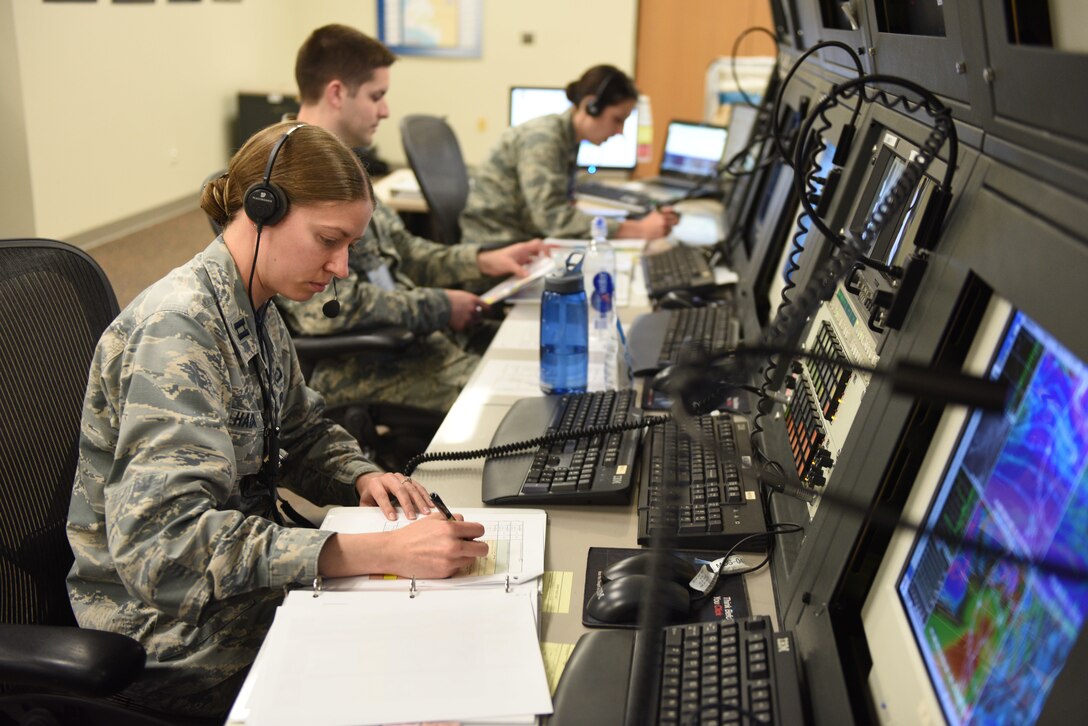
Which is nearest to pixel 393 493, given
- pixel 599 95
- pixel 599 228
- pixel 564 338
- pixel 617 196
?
pixel 564 338

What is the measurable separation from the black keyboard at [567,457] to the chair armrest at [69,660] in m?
0.49

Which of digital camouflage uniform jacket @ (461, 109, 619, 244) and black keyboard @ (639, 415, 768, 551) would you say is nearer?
black keyboard @ (639, 415, 768, 551)

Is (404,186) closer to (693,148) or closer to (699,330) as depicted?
(693,148)

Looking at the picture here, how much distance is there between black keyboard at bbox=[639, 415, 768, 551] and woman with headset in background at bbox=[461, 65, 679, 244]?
64.9 inches

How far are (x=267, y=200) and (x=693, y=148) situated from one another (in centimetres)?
301

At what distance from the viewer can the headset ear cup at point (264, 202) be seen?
1.16m

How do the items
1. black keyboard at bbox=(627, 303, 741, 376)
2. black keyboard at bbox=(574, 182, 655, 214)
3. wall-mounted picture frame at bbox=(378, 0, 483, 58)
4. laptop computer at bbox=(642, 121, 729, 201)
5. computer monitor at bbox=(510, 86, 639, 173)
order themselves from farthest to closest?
1. wall-mounted picture frame at bbox=(378, 0, 483, 58)
2. computer monitor at bbox=(510, 86, 639, 173)
3. laptop computer at bbox=(642, 121, 729, 201)
4. black keyboard at bbox=(574, 182, 655, 214)
5. black keyboard at bbox=(627, 303, 741, 376)

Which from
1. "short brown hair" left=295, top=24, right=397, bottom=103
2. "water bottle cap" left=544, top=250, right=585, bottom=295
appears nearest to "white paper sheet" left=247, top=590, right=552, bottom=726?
"water bottle cap" left=544, top=250, right=585, bottom=295

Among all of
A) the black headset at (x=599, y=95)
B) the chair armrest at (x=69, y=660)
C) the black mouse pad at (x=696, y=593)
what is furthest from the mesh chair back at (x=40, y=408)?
the black headset at (x=599, y=95)

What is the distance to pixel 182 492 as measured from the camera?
102cm

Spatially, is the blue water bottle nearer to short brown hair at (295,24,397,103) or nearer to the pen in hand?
the pen in hand

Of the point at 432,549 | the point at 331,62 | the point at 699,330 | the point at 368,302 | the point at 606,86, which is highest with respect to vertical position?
the point at 331,62

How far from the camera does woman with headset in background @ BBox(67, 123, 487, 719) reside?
1028 mm

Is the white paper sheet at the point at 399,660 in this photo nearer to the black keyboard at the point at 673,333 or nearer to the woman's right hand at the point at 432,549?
the woman's right hand at the point at 432,549
